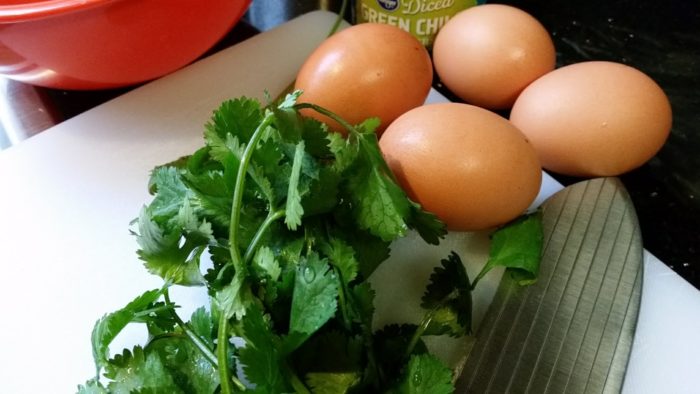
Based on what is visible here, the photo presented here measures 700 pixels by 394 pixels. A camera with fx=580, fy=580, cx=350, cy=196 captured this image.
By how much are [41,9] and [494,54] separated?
612 mm

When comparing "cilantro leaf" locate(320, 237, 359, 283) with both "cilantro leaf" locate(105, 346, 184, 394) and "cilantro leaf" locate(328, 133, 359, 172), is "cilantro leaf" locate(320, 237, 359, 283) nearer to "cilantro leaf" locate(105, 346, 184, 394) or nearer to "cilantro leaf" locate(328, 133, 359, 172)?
"cilantro leaf" locate(328, 133, 359, 172)

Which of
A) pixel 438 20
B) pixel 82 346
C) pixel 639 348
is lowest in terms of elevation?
pixel 639 348

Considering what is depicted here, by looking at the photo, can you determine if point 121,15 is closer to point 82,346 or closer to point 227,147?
point 227,147

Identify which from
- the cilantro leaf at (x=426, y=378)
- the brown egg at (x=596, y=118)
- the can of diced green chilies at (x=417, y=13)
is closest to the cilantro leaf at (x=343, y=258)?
the cilantro leaf at (x=426, y=378)

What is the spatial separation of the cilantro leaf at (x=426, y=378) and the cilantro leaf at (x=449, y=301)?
8 cm

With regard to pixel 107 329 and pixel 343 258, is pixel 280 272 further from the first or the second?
pixel 107 329

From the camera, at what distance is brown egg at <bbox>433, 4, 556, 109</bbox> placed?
86 cm

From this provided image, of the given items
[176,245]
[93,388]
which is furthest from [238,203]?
[93,388]

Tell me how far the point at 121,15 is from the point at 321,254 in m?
0.43

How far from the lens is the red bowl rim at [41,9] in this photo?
70 cm

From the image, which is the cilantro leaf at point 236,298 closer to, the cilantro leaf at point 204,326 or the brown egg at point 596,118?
the cilantro leaf at point 204,326

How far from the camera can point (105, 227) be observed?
2.71ft

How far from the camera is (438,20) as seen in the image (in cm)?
101

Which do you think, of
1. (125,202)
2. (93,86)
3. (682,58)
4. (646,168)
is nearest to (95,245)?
(125,202)
